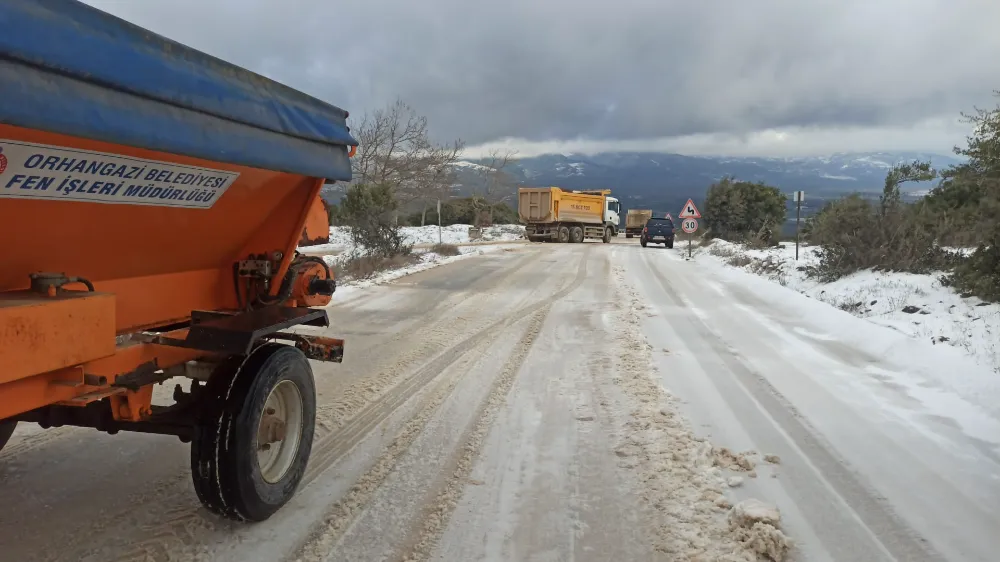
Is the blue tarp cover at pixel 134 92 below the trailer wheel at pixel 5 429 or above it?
above

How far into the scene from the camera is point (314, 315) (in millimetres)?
4199

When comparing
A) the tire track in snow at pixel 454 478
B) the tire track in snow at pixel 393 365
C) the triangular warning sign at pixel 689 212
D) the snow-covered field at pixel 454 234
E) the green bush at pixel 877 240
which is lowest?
the tire track in snow at pixel 454 478

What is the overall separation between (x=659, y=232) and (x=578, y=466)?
3039 cm

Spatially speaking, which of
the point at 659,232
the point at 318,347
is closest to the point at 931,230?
the point at 318,347

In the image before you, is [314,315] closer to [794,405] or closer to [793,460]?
[793,460]

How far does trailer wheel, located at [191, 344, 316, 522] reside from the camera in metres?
3.19

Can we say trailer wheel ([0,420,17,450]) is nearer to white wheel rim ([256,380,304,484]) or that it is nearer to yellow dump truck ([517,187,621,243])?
white wheel rim ([256,380,304,484])

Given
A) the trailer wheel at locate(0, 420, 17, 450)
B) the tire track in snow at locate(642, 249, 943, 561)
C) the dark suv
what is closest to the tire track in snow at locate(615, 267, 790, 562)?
the tire track in snow at locate(642, 249, 943, 561)

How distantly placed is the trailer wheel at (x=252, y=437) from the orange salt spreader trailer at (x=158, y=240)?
10mm

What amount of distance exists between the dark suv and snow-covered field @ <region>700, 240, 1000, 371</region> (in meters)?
18.3

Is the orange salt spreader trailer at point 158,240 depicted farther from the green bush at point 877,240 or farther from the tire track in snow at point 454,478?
the green bush at point 877,240

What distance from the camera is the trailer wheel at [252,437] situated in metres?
3.19

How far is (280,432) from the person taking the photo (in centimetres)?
376

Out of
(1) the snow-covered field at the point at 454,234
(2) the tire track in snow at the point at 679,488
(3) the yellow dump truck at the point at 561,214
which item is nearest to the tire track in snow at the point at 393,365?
(2) the tire track in snow at the point at 679,488
